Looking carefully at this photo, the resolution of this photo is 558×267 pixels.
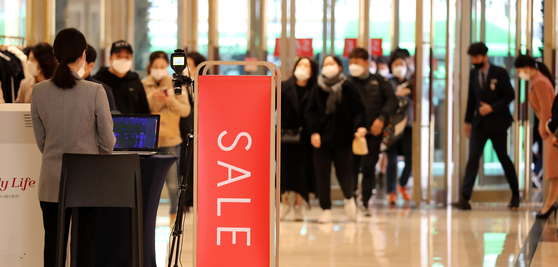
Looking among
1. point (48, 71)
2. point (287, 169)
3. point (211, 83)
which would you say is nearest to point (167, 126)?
point (287, 169)

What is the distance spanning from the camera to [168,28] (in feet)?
25.7

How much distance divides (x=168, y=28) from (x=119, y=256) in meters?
4.79

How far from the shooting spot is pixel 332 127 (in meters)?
5.99

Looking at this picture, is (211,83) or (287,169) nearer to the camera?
(211,83)

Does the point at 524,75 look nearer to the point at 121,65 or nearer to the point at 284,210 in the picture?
the point at 284,210

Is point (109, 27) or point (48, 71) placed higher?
point (109, 27)

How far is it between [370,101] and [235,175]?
376cm

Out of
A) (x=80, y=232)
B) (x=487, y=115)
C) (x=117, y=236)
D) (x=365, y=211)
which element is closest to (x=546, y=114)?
(x=487, y=115)

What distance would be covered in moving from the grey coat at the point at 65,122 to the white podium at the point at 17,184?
43 centimetres

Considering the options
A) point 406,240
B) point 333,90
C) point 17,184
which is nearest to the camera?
point 17,184

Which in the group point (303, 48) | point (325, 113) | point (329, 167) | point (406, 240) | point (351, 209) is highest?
point (303, 48)

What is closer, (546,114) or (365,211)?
(546,114)

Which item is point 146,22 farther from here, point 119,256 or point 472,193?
point 119,256

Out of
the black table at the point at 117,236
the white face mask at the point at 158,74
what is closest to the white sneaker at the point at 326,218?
the white face mask at the point at 158,74
